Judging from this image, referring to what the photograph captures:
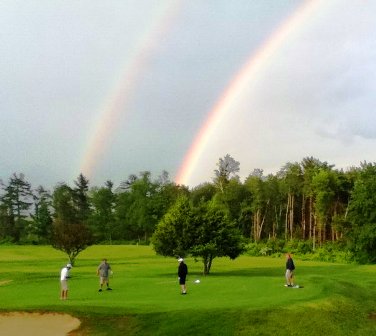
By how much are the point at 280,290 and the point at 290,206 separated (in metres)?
100

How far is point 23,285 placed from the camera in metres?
45.2

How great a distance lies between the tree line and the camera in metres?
55.1

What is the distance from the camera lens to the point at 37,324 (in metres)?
25.0

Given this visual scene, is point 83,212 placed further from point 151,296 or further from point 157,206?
point 151,296

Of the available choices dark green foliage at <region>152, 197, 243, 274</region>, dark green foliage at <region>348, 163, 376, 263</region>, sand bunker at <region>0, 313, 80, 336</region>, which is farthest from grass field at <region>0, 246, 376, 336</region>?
dark green foliage at <region>348, 163, 376, 263</region>

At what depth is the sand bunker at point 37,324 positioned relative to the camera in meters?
23.8

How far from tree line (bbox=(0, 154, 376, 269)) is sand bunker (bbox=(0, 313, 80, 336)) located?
2747cm

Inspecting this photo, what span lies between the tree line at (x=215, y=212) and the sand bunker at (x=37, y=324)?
27.5m

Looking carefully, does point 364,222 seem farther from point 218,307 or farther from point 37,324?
point 37,324

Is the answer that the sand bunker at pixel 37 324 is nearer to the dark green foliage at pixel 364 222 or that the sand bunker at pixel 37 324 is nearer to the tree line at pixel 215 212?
the tree line at pixel 215 212

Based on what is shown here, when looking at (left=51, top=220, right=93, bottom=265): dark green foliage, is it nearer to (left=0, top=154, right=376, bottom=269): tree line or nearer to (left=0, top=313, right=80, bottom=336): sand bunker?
(left=0, top=154, right=376, bottom=269): tree line

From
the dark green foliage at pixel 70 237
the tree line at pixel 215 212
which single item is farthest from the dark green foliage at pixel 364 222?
the dark green foliage at pixel 70 237

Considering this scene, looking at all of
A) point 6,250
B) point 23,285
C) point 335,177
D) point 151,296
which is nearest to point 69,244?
point 23,285

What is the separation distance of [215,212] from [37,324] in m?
32.1
